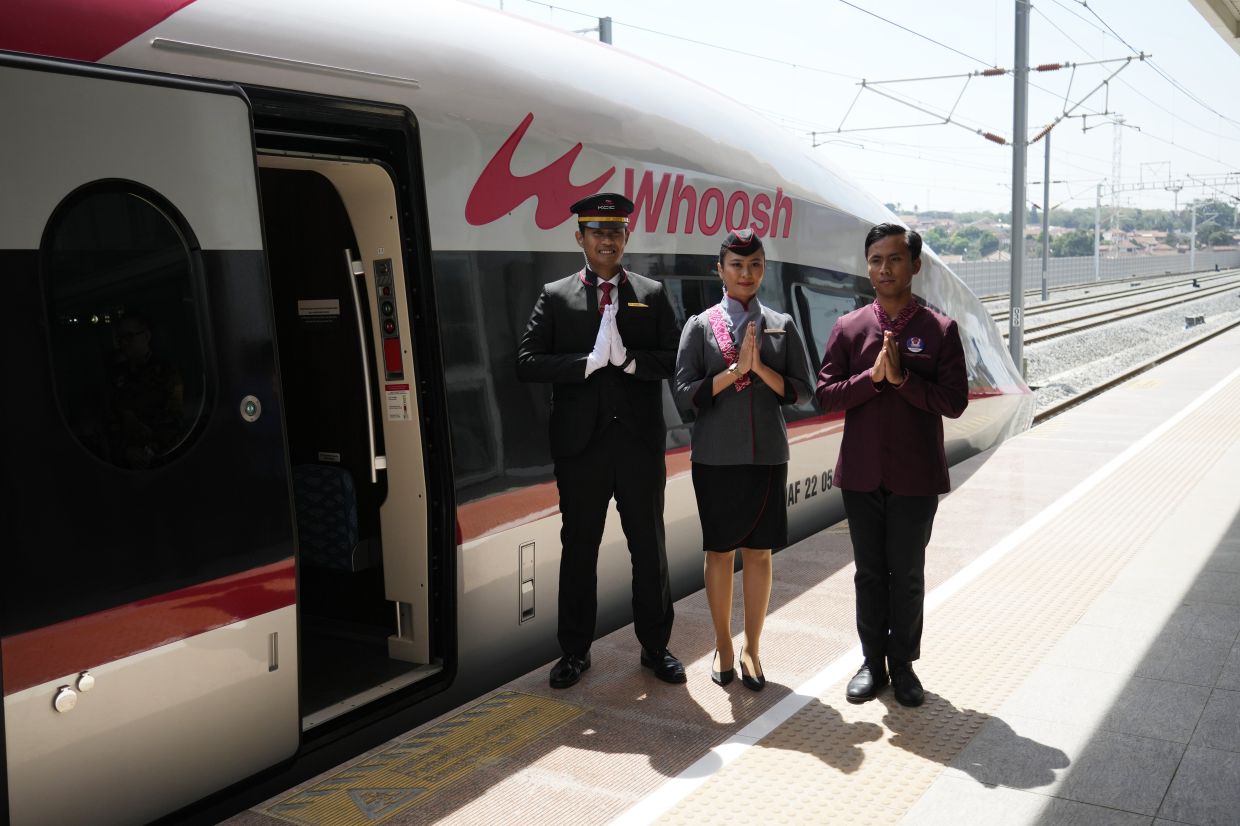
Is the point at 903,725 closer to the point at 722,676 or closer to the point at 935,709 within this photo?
the point at 935,709

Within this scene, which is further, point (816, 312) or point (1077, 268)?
point (1077, 268)

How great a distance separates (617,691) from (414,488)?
1.17 metres

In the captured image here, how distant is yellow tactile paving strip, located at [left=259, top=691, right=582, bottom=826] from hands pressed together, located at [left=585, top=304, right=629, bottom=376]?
134 centimetres

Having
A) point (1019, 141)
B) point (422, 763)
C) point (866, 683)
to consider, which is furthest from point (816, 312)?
point (1019, 141)

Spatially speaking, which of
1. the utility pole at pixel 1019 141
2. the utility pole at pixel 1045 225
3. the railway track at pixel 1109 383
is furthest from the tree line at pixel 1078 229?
the utility pole at pixel 1019 141

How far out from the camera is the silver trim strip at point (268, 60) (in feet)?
11.2

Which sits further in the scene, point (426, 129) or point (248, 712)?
point (426, 129)

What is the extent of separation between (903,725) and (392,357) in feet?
7.83

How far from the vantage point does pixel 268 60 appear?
3701 millimetres

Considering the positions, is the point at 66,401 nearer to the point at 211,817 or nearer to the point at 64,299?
the point at 64,299

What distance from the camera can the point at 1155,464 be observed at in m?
9.73

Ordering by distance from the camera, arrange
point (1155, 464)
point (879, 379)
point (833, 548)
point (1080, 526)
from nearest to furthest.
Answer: point (879, 379) < point (833, 548) < point (1080, 526) < point (1155, 464)

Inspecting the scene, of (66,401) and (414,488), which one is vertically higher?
(66,401)

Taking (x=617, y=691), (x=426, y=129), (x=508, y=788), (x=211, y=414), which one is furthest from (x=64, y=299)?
(x=617, y=691)
